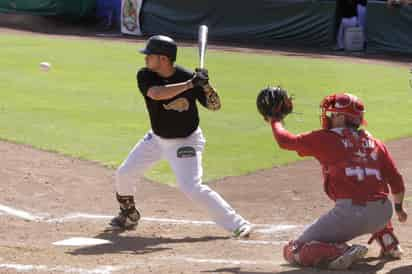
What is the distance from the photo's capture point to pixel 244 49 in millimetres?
26531

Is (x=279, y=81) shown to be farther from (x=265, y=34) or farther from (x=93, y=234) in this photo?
(x=93, y=234)

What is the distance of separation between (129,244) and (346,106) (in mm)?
2193

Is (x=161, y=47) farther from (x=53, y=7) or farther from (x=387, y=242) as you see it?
(x=53, y=7)

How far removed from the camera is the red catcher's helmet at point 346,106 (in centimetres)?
649

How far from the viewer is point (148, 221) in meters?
8.55

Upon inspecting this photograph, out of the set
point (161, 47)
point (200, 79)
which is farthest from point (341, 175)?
point (161, 47)

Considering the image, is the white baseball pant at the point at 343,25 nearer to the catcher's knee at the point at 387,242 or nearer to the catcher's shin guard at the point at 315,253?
the catcher's knee at the point at 387,242

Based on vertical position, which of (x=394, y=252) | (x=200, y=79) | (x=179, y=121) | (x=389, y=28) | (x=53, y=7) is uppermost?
(x=200, y=79)

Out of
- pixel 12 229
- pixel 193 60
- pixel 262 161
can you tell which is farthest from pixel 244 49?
pixel 12 229

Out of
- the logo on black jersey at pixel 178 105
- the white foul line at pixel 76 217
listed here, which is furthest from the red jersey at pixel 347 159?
the white foul line at pixel 76 217

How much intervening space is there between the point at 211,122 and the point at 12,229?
20.8ft

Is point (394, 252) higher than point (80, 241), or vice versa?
point (394, 252)

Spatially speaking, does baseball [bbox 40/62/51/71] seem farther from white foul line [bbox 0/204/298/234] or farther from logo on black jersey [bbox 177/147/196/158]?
logo on black jersey [bbox 177/147/196/158]

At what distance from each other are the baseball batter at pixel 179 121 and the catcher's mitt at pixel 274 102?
1.05 m
